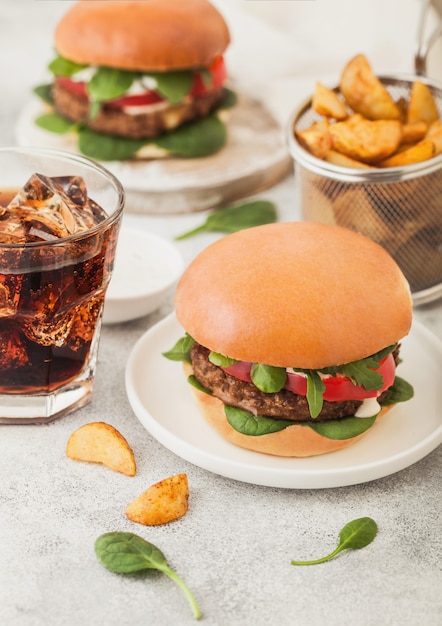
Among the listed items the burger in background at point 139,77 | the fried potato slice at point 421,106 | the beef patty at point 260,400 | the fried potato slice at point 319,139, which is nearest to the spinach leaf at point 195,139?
the burger in background at point 139,77

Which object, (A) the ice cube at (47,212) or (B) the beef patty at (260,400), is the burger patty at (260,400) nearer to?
(B) the beef patty at (260,400)

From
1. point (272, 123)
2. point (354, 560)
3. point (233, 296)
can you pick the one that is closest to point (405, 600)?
point (354, 560)

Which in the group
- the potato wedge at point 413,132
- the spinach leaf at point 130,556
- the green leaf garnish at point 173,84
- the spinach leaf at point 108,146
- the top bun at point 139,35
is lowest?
the spinach leaf at point 108,146

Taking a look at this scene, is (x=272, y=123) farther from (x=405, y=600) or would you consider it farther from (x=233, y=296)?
(x=405, y=600)

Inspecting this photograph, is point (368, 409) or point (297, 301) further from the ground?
point (297, 301)

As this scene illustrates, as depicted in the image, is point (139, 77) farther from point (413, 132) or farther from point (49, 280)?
point (49, 280)

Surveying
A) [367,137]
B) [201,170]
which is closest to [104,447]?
[367,137]
